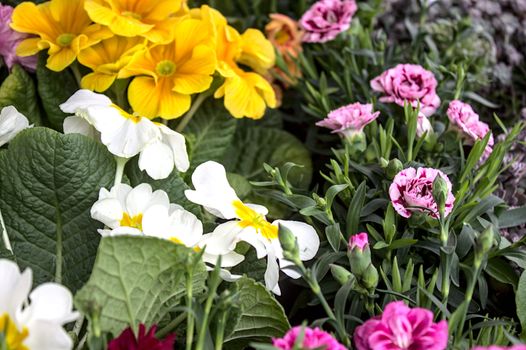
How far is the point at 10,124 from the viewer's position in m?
0.76

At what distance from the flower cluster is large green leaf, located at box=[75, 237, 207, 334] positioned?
0.27 metres

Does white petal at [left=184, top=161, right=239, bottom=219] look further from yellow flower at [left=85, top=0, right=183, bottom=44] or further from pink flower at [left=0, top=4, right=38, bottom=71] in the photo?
pink flower at [left=0, top=4, right=38, bottom=71]

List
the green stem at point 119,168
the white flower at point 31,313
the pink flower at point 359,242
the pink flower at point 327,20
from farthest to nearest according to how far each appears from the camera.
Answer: the pink flower at point 327,20 < the green stem at point 119,168 < the pink flower at point 359,242 < the white flower at point 31,313

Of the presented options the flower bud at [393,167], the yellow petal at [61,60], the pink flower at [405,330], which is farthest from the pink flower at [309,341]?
the yellow petal at [61,60]

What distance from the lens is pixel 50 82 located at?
2.98ft

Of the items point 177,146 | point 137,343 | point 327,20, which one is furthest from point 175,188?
point 327,20

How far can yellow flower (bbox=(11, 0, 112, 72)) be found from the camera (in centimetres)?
86

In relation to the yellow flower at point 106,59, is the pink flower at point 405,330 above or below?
below

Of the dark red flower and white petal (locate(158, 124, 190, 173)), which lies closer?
the dark red flower

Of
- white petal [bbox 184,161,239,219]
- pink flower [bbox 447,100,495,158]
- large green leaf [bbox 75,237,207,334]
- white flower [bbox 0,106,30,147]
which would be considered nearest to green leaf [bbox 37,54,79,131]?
white flower [bbox 0,106,30,147]

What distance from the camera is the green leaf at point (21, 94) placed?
0.90m

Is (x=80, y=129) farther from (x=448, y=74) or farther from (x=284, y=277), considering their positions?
(x=448, y=74)

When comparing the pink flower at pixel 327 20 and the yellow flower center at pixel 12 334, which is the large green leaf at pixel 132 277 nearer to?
the yellow flower center at pixel 12 334

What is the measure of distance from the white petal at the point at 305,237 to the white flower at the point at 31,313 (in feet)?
0.87
